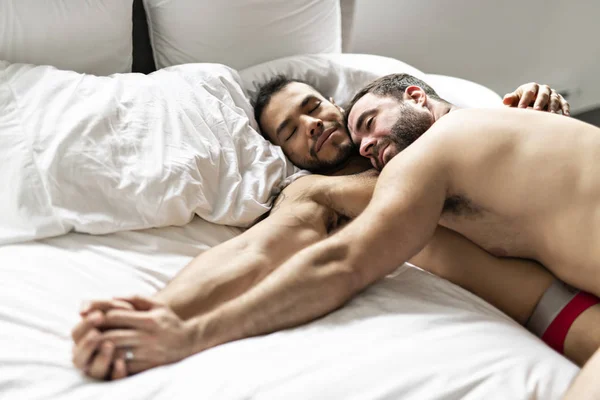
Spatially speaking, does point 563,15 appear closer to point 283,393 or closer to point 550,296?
point 550,296

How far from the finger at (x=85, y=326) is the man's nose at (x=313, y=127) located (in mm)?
797

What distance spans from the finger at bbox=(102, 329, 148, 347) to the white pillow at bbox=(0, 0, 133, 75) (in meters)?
0.83

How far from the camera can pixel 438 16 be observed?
242 centimetres

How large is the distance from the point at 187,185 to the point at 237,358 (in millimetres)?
471

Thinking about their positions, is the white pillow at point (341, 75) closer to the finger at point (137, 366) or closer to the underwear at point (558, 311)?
the underwear at point (558, 311)

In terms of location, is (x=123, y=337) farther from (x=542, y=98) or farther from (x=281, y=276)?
(x=542, y=98)

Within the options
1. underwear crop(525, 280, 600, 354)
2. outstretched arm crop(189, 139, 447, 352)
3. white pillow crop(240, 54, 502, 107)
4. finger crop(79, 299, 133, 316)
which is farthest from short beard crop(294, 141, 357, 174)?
finger crop(79, 299, 133, 316)

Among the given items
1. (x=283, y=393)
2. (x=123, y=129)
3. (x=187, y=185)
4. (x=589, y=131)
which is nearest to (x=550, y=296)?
(x=589, y=131)

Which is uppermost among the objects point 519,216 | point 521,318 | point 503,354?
point 519,216

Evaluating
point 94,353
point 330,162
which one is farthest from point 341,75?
point 94,353

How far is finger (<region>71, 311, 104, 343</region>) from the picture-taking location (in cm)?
82

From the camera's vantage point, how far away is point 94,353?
0.81 m

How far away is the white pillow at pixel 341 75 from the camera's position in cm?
166

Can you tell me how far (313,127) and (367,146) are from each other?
0.17 meters
